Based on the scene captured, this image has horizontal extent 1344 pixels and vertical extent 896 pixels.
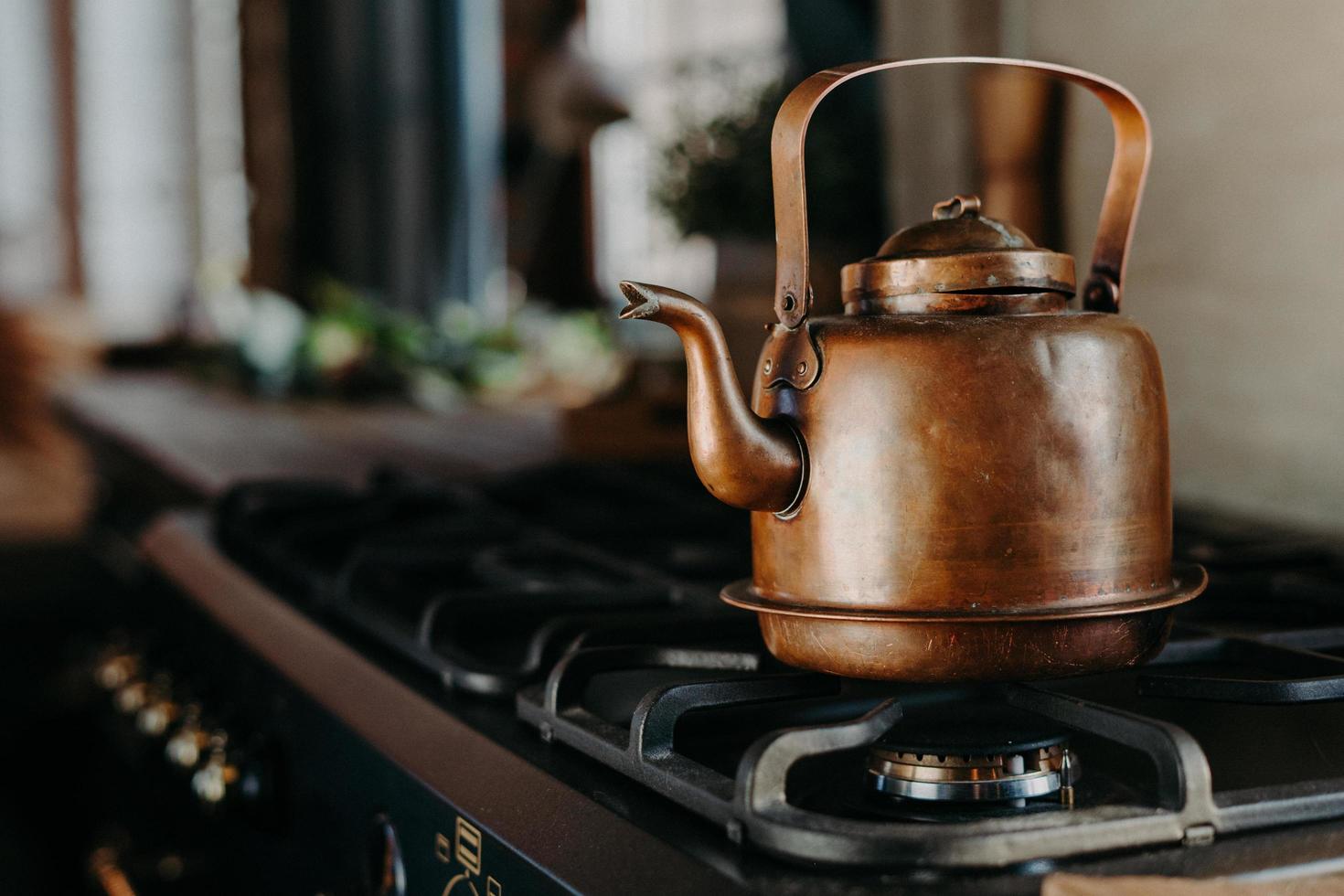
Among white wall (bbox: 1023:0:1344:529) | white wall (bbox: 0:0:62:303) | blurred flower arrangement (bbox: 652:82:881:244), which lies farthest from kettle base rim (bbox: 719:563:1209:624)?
white wall (bbox: 0:0:62:303)

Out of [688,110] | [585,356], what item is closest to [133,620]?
[688,110]

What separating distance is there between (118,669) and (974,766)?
1.08 metres

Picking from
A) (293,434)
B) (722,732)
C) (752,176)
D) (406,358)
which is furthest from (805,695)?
(406,358)

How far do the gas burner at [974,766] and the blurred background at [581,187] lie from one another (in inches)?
27.5

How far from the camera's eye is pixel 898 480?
501 millimetres

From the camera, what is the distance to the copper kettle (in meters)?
0.50

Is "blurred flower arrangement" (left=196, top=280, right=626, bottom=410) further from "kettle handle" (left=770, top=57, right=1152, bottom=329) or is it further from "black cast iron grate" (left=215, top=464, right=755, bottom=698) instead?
"kettle handle" (left=770, top=57, right=1152, bottom=329)

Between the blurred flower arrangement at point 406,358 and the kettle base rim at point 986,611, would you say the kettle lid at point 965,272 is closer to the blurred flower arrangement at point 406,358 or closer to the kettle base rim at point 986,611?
the kettle base rim at point 986,611

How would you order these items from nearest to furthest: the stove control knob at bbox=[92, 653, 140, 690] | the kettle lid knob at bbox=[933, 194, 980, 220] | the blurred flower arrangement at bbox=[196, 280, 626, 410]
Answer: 1. the kettle lid knob at bbox=[933, 194, 980, 220]
2. the stove control knob at bbox=[92, 653, 140, 690]
3. the blurred flower arrangement at bbox=[196, 280, 626, 410]

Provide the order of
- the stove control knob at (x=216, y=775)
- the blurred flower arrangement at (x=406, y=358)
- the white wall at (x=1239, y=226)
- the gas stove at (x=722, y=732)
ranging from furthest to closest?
the blurred flower arrangement at (x=406, y=358) → the white wall at (x=1239, y=226) → the stove control knob at (x=216, y=775) → the gas stove at (x=722, y=732)

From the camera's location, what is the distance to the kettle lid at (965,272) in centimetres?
52

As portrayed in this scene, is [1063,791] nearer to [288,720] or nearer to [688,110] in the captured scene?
[288,720]

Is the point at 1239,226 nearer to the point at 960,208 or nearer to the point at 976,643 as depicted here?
the point at 960,208

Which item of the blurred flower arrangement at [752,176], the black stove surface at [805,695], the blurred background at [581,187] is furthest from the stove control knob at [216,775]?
the blurred flower arrangement at [752,176]
